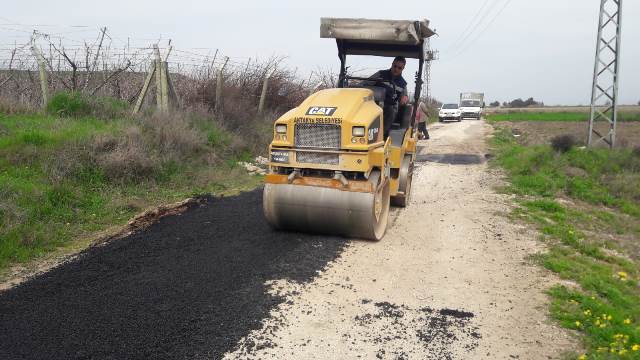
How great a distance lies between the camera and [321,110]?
6.03 meters

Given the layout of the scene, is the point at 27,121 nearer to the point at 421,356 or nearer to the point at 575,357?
the point at 421,356

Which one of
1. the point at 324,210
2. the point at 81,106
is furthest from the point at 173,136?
the point at 324,210

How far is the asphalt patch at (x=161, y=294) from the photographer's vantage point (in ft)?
12.5

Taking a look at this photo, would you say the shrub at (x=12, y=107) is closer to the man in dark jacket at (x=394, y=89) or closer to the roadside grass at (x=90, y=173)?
the roadside grass at (x=90, y=173)

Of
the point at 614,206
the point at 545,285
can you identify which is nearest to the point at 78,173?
the point at 545,285

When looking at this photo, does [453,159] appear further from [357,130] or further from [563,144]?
[357,130]

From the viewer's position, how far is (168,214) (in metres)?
7.27

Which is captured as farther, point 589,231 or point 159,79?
point 159,79

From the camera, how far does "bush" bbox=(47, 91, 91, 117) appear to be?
970 centimetres

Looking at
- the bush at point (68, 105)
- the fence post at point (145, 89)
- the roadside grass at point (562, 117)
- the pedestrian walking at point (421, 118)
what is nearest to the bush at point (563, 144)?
the pedestrian walking at point (421, 118)

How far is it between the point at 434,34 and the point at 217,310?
5.31 meters

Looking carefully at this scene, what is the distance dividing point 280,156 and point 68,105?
5863 mm

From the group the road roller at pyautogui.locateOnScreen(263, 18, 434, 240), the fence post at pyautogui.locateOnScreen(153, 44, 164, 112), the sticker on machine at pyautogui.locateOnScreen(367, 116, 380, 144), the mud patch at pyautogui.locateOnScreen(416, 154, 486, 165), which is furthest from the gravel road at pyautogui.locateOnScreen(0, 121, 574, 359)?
the mud patch at pyautogui.locateOnScreen(416, 154, 486, 165)

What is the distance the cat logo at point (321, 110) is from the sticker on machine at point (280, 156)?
22.6 inches
